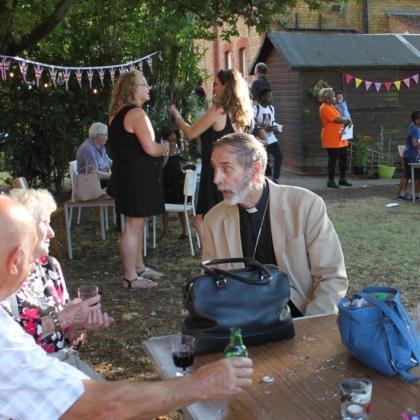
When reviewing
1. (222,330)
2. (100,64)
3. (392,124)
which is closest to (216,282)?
(222,330)

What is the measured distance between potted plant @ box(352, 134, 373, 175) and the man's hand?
39.8 feet

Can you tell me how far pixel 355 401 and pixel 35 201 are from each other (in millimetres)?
1876

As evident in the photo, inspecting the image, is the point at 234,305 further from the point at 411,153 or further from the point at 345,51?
the point at 345,51

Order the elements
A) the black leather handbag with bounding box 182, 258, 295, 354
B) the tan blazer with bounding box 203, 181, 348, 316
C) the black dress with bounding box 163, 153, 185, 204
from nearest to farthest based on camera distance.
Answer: the black leather handbag with bounding box 182, 258, 295, 354, the tan blazer with bounding box 203, 181, 348, 316, the black dress with bounding box 163, 153, 185, 204

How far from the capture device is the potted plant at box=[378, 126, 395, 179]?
13.2m

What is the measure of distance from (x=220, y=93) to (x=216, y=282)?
3.41m

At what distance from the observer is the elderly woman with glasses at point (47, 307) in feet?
8.61

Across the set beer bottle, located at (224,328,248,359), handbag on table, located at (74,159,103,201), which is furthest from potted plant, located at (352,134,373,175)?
beer bottle, located at (224,328,248,359)

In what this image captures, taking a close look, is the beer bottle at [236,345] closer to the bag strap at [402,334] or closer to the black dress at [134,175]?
the bag strap at [402,334]

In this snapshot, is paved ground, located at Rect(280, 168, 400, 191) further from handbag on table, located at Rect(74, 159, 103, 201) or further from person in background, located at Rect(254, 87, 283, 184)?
handbag on table, located at Rect(74, 159, 103, 201)

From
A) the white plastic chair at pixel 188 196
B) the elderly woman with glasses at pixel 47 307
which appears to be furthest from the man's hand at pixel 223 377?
the white plastic chair at pixel 188 196

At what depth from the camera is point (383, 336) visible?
1998mm

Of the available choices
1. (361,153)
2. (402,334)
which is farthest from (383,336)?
(361,153)

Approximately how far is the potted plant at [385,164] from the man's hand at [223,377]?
1221 centimetres
